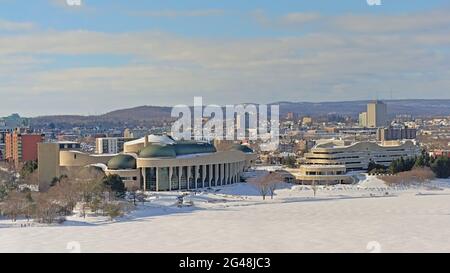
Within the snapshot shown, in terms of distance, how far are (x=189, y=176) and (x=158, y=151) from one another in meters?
2.14

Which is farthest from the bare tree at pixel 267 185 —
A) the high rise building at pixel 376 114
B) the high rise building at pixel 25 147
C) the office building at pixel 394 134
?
the high rise building at pixel 376 114

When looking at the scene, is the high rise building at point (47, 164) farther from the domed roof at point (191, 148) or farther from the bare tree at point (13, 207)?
the bare tree at point (13, 207)

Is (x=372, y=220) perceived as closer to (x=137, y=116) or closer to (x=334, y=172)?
(x=334, y=172)

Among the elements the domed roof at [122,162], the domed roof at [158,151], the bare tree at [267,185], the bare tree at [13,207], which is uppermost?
the domed roof at [158,151]

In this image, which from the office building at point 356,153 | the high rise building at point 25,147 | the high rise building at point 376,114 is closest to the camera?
the office building at point 356,153

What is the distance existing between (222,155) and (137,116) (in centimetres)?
10372

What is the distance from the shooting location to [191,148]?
3534 cm

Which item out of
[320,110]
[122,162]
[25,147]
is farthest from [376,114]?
[122,162]

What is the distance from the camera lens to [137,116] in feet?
450

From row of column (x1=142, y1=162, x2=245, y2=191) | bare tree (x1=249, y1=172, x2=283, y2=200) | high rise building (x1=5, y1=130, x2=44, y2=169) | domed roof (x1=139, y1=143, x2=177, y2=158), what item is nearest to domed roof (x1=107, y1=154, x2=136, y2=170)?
domed roof (x1=139, y1=143, x2=177, y2=158)

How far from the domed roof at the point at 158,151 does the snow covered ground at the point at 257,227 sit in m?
3.17

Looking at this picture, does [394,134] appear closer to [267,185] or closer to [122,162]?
[267,185]

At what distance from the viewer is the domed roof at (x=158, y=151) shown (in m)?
33.1

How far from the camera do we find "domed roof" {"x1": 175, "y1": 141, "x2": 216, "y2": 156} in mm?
34656
